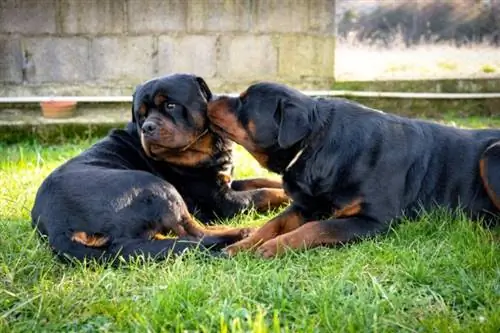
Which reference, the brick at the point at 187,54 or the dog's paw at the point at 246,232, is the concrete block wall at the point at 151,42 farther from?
the dog's paw at the point at 246,232

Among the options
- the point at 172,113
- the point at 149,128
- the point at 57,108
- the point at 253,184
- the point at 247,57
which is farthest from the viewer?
the point at 247,57

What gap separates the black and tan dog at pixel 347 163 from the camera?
3287 mm

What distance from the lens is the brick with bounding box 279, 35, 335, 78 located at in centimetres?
720

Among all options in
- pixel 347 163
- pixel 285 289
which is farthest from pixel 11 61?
pixel 285 289

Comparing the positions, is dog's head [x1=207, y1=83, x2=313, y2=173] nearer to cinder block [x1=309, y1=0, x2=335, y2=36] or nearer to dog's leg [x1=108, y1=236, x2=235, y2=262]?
dog's leg [x1=108, y1=236, x2=235, y2=262]

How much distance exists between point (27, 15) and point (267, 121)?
459 cm

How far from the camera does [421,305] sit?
8.13 ft

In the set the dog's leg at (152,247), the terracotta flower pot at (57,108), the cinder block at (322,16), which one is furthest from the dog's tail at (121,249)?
the cinder block at (322,16)

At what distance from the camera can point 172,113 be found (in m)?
4.00

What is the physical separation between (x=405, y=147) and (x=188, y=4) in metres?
4.24

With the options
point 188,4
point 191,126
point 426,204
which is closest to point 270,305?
point 426,204

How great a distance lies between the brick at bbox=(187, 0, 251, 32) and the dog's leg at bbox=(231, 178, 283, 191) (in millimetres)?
3012

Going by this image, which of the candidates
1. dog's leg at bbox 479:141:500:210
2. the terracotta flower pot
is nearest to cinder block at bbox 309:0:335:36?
the terracotta flower pot

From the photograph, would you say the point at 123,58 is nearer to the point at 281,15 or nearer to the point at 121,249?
the point at 281,15
